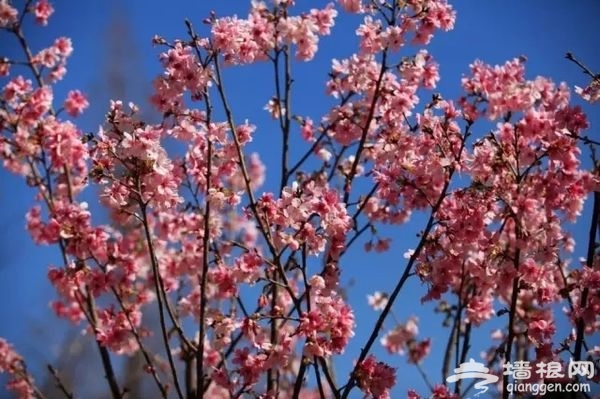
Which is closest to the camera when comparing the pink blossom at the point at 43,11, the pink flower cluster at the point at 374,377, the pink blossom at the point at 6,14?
the pink flower cluster at the point at 374,377

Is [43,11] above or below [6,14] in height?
above

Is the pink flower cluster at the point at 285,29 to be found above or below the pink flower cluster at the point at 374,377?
above

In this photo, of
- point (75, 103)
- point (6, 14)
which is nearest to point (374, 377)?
point (75, 103)

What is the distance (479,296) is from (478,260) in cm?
99

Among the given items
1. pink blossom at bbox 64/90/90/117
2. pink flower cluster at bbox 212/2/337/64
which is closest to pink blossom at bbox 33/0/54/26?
pink blossom at bbox 64/90/90/117

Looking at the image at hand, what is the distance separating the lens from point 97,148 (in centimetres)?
318

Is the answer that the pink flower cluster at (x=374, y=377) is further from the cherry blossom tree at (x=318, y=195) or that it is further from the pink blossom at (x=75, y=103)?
the pink blossom at (x=75, y=103)

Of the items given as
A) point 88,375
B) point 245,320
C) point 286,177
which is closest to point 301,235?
point 245,320

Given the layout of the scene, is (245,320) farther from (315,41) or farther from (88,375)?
(88,375)

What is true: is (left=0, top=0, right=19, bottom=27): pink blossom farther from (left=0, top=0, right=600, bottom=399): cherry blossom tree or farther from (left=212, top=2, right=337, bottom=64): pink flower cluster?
(left=212, top=2, right=337, bottom=64): pink flower cluster

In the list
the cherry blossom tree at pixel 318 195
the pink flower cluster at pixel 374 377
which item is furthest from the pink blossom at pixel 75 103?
the pink flower cluster at pixel 374 377

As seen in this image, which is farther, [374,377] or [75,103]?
[75,103]

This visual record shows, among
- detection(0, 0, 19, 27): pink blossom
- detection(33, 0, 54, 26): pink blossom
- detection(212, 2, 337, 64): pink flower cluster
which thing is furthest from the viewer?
detection(33, 0, 54, 26): pink blossom

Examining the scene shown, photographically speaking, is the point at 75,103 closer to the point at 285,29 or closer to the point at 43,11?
the point at 43,11
